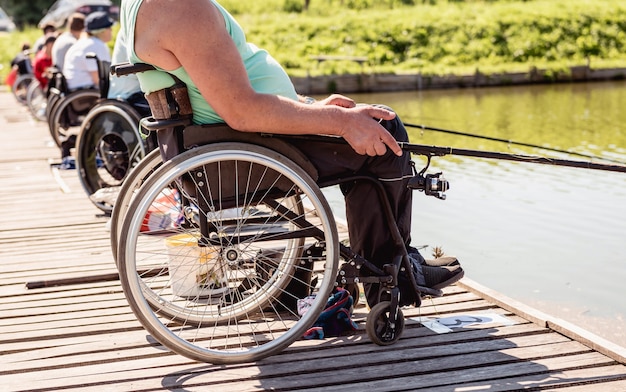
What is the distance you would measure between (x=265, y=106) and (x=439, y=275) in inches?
31.6

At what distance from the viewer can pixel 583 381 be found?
2494mm

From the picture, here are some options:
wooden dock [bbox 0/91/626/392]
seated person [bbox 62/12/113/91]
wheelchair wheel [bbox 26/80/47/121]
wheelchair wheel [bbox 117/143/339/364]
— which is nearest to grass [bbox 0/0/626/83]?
wheelchair wheel [bbox 26/80/47/121]

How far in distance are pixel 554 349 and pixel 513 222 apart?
3538 millimetres

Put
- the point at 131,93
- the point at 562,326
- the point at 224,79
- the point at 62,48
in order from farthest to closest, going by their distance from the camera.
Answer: the point at 62,48
the point at 131,93
the point at 562,326
the point at 224,79

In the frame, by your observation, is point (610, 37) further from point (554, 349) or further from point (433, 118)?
point (554, 349)

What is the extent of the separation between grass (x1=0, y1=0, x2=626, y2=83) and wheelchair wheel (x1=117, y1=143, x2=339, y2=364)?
15.4 m

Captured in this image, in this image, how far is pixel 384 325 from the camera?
2793 millimetres

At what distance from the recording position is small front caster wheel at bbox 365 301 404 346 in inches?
108

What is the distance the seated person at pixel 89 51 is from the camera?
6641mm

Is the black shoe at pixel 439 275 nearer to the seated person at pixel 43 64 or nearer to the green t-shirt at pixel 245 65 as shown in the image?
the green t-shirt at pixel 245 65

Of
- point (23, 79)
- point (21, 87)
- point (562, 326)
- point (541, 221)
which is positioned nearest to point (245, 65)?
point (562, 326)

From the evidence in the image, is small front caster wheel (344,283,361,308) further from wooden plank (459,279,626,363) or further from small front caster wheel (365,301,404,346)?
wooden plank (459,279,626,363)

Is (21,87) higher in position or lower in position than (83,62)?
lower

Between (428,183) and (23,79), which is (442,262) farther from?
(23,79)
